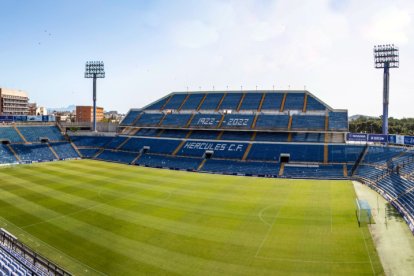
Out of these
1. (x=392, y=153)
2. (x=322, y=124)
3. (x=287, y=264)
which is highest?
(x=322, y=124)

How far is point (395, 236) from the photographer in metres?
19.6

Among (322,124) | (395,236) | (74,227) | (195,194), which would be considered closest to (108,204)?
(74,227)

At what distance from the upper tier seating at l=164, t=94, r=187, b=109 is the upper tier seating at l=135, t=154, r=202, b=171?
20011 mm

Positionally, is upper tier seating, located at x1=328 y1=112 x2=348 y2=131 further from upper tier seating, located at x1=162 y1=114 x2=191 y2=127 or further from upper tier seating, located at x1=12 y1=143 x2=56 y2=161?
upper tier seating, located at x1=12 y1=143 x2=56 y2=161

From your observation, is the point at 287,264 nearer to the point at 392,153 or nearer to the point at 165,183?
the point at 165,183

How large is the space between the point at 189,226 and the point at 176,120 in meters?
44.7

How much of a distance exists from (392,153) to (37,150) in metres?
58.7

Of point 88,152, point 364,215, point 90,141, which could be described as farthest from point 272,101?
point 364,215

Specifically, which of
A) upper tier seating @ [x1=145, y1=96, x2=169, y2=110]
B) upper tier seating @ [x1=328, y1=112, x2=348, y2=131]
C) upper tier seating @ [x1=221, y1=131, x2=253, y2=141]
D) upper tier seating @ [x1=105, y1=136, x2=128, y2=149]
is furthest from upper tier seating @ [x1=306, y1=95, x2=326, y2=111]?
upper tier seating @ [x1=105, y1=136, x2=128, y2=149]

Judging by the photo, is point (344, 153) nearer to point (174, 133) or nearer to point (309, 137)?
point (309, 137)

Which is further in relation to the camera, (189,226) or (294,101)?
(294,101)

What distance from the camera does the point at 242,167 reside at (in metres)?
45.8

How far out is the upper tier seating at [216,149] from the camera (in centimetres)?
5081

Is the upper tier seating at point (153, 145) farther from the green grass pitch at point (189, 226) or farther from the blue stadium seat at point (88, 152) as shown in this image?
the green grass pitch at point (189, 226)
